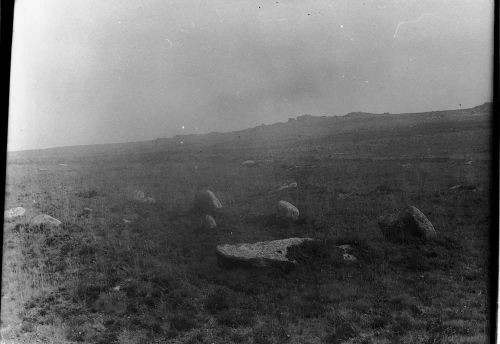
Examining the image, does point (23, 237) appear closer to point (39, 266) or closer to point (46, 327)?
point (39, 266)

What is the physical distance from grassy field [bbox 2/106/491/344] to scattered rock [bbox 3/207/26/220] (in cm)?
39

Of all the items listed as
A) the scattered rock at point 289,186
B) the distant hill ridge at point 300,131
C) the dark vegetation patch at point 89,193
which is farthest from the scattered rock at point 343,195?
the distant hill ridge at point 300,131

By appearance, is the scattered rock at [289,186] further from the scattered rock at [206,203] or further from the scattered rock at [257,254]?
the scattered rock at [257,254]

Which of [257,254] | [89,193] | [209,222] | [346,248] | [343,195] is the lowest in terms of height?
[346,248]

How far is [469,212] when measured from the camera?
15.1 metres

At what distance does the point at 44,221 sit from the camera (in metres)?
Answer: 13.7

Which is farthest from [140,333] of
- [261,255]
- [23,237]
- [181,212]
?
[181,212]

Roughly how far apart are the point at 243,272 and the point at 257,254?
0.79 m

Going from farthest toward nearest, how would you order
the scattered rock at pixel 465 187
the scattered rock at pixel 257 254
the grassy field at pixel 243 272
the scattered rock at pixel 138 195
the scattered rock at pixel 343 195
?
the scattered rock at pixel 343 195 < the scattered rock at pixel 138 195 < the scattered rock at pixel 465 187 < the scattered rock at pixel 257 254 < the grassy field at pixel 243 272

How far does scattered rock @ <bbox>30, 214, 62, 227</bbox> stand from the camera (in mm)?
13547

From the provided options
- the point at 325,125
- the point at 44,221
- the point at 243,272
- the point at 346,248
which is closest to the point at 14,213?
the point at 44,221

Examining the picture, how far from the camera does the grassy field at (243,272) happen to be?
8.52m

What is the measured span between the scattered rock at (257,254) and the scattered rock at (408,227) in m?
4.23

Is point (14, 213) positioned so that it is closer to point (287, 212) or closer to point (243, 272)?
point (243, 272)
